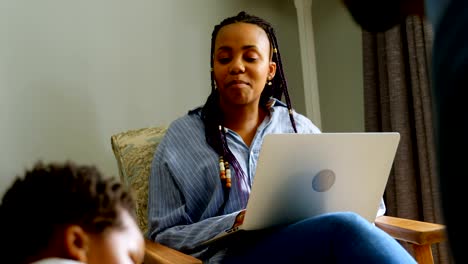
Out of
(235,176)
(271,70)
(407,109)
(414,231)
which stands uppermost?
(271,70)

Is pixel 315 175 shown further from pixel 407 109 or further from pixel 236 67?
pixel 407 109

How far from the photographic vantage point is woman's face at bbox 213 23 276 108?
1.31 meters

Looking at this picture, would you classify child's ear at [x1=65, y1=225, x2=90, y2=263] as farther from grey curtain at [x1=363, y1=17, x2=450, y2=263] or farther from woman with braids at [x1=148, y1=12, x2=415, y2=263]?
grey curtain at [x1=363, y1=17, x2=450, y2=263]

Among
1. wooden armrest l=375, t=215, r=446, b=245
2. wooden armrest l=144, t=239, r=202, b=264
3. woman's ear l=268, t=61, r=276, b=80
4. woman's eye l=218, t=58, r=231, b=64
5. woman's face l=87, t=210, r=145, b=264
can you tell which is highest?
woman's eye l=218, t=58, r=231, b=64

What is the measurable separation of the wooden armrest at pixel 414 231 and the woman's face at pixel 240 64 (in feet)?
1.51

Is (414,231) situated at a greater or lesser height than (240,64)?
lesser

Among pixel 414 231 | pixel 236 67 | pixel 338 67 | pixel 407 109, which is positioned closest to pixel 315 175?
pixel 414 231

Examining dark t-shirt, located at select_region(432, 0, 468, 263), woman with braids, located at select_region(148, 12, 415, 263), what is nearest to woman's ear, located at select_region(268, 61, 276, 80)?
woman with braids, located at select_region(148, 12, 415, 263)

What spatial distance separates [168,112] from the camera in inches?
67.7

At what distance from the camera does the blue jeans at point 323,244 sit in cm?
87

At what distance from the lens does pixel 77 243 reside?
0.59 meters

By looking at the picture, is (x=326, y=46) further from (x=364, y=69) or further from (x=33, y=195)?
(x=33, y=195)

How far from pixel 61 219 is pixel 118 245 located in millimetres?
74

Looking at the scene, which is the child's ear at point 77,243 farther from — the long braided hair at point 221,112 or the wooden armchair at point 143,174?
the long braided hair at point 221,112
